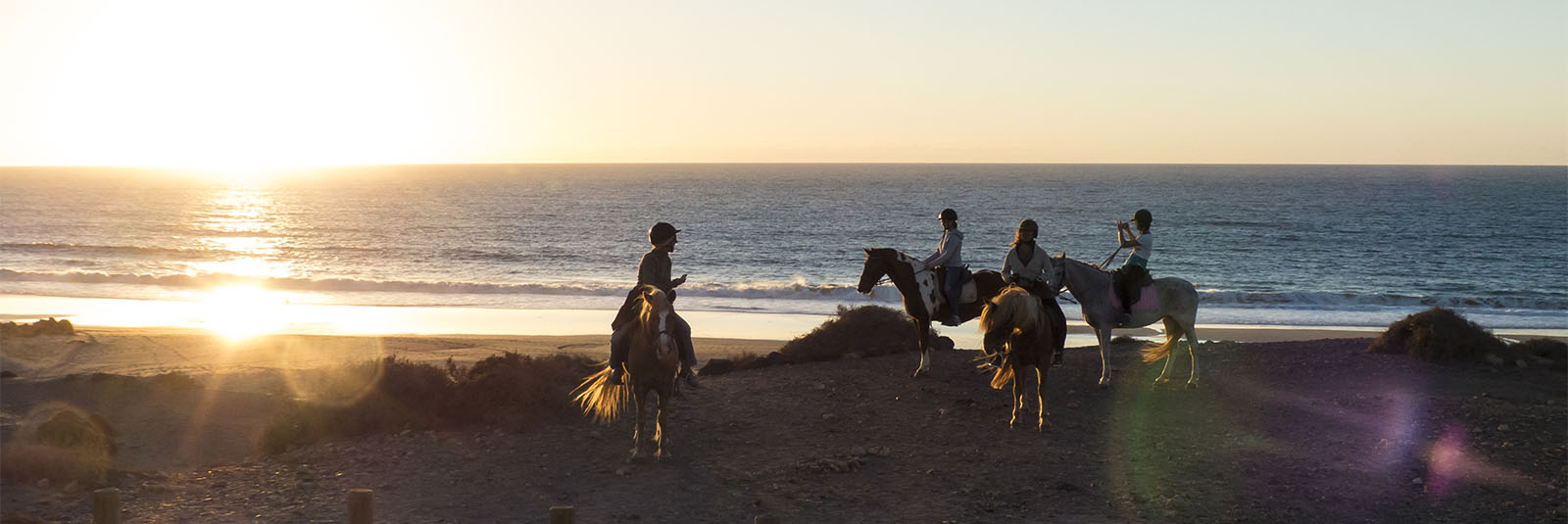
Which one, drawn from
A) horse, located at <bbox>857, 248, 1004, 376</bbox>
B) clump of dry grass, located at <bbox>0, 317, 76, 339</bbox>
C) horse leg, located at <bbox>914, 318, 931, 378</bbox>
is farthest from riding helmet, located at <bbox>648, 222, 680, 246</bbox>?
clump of dry grass, located at <bbox>0, 317, 76, 339</bbox>

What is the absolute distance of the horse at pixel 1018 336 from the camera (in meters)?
11.3

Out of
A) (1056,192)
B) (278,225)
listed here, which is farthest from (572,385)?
(1056,192)

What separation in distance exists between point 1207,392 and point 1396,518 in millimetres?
4791

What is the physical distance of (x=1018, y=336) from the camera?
38.6 feet

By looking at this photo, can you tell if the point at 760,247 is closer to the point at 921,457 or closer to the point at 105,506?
the point at 921,457

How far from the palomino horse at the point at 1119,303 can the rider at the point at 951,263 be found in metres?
1.49

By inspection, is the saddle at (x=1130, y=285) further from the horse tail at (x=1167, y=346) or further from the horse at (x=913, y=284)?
the horse at (x=913, y=284)

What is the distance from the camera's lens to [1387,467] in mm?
10781

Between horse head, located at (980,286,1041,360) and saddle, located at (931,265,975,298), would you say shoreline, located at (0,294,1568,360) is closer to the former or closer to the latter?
saddle, located at (931,265,975,298)

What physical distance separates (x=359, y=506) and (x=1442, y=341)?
52.6 feet

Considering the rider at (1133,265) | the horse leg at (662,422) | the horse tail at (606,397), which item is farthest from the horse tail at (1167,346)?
the horse tail at (606,397)

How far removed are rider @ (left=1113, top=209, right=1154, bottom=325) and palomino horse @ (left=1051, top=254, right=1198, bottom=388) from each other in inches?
4.0

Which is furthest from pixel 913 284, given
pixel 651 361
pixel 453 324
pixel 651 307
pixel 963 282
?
pixel 453 324

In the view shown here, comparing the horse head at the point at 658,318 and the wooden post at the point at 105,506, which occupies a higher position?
the horse head at the point at 658,318
